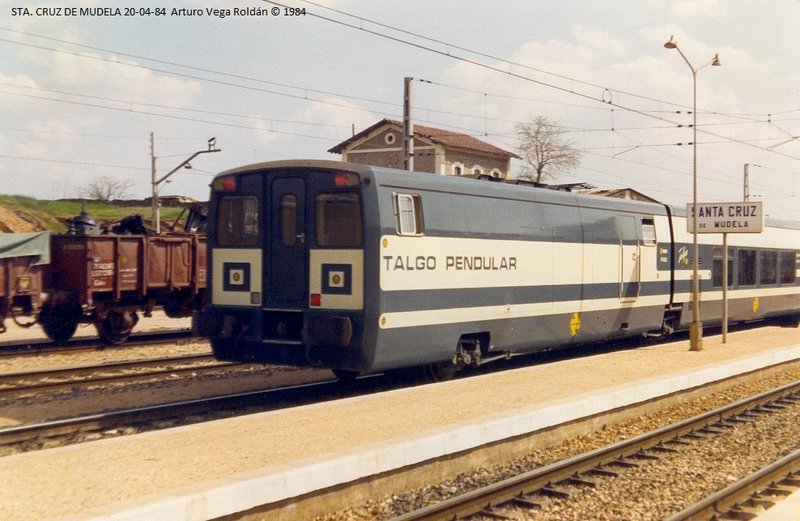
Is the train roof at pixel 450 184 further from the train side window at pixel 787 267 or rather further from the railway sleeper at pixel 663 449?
the train side window at pixel 787 267

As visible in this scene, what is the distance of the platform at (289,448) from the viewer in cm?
596

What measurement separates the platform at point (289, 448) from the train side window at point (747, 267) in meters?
9.52

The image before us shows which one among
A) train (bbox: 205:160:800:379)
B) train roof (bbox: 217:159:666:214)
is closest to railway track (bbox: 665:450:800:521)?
train (bbox: 205:160:800:379)

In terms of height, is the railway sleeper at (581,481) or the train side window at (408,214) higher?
the train side window at (408,214)

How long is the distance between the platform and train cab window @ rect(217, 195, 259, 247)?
3.04 m

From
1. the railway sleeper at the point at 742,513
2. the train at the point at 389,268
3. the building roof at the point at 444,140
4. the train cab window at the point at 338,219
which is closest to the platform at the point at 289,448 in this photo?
the train at the point at 389,268

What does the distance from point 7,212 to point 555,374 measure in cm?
2966

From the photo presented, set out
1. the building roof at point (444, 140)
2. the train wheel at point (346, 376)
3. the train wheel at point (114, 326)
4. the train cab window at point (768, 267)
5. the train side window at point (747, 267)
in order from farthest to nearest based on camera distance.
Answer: the building roof at point (444, 140) → the train cab window at point (768, 267) → the train side window at point (747, 267) → the train wheel at point (114, 326) → the train wheel at point (346, 376)

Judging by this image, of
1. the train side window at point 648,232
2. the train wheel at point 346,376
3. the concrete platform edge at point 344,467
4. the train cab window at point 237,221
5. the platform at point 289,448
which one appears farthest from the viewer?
the train side window at point 648,232

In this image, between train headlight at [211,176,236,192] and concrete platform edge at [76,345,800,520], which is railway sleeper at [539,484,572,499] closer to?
concrete platform edge at [76,345,800,520]

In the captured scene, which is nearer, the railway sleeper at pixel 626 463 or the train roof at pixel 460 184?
the railway sleeper at pixel 626 463

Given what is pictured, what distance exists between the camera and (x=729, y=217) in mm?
17422

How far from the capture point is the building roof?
55.6m

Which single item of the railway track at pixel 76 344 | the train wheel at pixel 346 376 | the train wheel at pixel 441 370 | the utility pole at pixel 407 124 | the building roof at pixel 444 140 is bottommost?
the railway track at pixel 76 344
